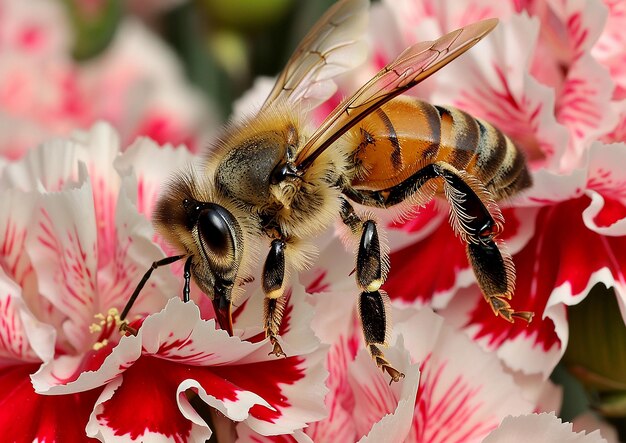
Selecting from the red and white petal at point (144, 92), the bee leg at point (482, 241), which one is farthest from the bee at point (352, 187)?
the red and white petal at point (144, 92)

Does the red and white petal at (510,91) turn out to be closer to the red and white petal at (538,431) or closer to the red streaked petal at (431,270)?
the red streaked petal at (431,270)

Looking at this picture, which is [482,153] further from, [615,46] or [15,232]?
[15,232]

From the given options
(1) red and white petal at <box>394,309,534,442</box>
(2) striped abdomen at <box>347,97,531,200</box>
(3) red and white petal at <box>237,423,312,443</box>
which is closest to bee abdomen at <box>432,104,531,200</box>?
(2) striped abdomen at <box>347,97,531,200</box>

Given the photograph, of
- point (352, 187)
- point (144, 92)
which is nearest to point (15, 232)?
point (352, 187)

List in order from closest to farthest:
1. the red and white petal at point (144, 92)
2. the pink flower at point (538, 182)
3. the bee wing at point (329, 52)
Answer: the pink flower at point (538, 182) → the bee wing at point (329, 52) → the red and white petal at point (144, 92)

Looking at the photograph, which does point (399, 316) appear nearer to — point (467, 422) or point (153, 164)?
point (467, 422)

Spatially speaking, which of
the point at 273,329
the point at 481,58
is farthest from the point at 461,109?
the point at 273,329

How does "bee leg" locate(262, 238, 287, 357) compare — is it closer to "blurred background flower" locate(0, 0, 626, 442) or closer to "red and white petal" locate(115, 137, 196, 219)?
"blurred background flower" locate(0, 0, 626, 442)
